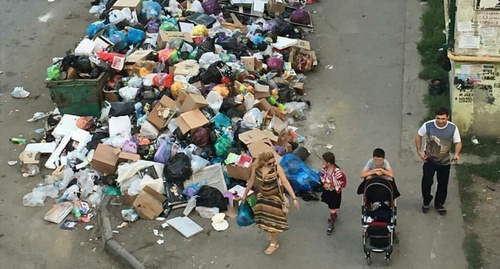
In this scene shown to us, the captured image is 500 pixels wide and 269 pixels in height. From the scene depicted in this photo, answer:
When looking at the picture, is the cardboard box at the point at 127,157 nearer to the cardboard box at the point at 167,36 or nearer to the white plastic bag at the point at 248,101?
the white plastic bag at the point at 248,101

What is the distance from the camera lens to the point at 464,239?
7.94m

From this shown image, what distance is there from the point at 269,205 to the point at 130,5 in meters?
6.20

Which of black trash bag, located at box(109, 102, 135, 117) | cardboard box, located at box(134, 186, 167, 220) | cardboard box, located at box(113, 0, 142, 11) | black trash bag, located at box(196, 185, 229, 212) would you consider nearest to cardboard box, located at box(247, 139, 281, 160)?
black trash bag, located at box(196, 185, 229, 212)

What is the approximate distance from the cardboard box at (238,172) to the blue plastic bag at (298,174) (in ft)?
1.48

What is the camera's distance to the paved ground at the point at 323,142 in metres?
7.98

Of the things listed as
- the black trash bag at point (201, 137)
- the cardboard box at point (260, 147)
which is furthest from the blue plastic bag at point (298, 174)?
the black trash bag at point (201, 137)

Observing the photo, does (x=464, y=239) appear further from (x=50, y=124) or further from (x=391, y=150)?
(x=50, y=124)

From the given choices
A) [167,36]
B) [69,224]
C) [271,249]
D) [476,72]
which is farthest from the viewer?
[167,36]

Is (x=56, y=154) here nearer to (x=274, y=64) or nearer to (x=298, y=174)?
(x=298, y=174)

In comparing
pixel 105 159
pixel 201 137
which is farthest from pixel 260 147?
pixel 105 159

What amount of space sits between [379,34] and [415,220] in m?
5.55

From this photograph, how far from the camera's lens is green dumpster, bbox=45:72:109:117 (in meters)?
10.6

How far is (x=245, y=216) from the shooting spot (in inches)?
331

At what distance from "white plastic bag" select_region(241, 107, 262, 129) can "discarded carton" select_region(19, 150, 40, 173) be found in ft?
9.49
